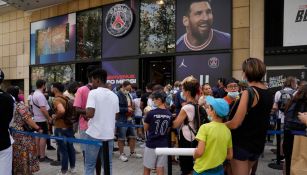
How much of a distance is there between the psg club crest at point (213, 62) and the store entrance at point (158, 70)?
1.92m

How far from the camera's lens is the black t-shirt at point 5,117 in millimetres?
4260

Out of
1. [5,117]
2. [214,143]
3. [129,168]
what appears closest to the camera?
[214,143]

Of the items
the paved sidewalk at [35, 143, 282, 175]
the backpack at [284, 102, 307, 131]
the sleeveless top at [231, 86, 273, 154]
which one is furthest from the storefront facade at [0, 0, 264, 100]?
the sleeveless top at [231, 86, 273, 154]

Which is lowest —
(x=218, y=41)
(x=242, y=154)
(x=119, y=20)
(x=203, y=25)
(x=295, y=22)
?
(x=242, y=154)

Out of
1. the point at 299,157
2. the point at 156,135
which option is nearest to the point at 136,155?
the point at 156,135

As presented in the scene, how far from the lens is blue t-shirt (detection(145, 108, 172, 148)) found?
536cm

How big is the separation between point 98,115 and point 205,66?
9448 millimetres

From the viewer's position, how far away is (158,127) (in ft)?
17.6

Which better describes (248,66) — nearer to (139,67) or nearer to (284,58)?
(284,58)

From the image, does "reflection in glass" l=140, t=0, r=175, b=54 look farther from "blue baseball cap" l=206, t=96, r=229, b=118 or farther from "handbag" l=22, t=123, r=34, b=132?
"blue baseball cap" l=206, t=96, r=229, b=118

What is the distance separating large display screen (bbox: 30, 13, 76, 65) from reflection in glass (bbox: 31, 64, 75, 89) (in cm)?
39

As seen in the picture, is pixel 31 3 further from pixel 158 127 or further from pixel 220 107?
pixel 220 107

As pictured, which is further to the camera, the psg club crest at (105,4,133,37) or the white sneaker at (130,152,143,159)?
the psg club crest at (105,4,133,37)

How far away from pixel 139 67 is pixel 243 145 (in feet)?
41.6
